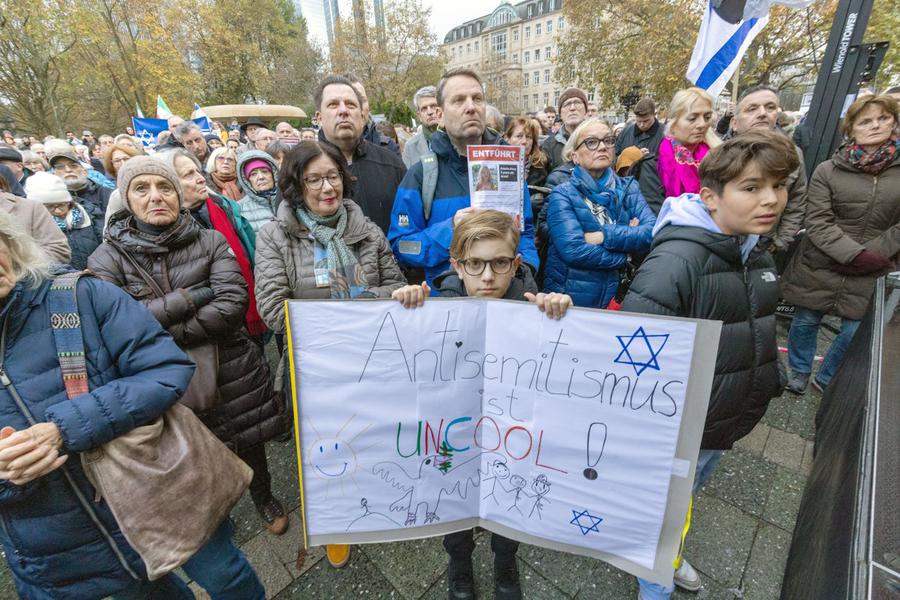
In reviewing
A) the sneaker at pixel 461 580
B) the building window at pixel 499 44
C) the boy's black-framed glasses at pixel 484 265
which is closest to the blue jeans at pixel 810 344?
the boy's black-framed glasses at pixel 484 265

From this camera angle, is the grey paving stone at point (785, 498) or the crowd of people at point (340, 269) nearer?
the crowd of people at point (340, 269)

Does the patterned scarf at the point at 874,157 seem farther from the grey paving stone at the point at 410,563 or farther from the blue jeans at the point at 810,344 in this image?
the grey paving stone at the point at 410,563

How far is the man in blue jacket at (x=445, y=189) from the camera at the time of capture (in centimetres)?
233

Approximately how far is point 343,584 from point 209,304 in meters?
1.54

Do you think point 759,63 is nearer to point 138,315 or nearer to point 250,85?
point 138,315

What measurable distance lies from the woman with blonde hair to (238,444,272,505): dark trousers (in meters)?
3.27

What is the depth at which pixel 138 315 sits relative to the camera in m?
1.43

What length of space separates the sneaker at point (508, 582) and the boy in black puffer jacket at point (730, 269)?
0.63 metres

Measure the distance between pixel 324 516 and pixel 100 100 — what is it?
36.6m

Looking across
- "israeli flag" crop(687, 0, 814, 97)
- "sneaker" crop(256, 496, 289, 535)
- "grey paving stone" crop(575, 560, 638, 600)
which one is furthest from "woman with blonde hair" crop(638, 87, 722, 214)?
"sneaker" crop(256, 496, 289, 535)

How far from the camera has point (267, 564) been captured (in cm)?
218

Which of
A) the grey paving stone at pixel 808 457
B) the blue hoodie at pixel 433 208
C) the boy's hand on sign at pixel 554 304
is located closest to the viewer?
the boy's hand on sign at pixel 554 304

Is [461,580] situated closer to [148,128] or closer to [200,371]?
[200,371]

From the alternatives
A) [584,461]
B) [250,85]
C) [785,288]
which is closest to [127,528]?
[584,461]
